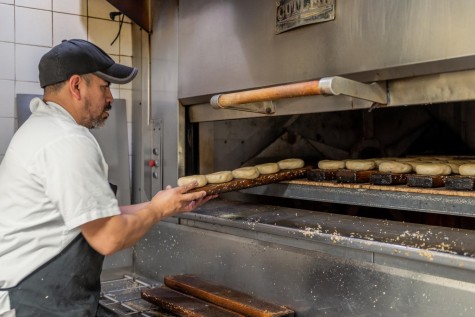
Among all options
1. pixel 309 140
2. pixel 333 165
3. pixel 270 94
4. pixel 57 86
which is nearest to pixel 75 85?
pixel 57 86

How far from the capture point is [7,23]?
7.43 feet

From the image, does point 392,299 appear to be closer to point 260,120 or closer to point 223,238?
point 223,238

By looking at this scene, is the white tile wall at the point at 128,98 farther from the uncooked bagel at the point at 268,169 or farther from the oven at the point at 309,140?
the uncooked bagel at the point at 268,169

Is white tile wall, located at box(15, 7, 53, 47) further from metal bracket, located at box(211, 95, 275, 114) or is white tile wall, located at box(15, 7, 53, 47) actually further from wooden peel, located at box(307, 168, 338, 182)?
wooden peel, located at box(307, 168, 338, 182)

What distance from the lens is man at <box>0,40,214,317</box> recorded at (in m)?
1.18

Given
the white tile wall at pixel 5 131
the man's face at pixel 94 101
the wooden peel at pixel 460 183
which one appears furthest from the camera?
the white tile wall at pixel 5 131

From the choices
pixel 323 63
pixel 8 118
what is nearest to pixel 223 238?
pixel 323 63

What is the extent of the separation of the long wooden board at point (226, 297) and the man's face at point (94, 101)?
0.63 metres

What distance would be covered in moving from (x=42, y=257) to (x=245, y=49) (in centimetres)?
98

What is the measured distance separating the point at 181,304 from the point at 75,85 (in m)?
0.73

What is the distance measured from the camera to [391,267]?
1.16 meters

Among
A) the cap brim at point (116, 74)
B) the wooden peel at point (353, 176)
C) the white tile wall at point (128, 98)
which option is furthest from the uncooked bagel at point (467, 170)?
the white tile wall at point (128, 98)

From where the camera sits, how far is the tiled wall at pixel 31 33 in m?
2.26

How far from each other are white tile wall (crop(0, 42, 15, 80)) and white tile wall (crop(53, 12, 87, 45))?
0.21 meters
